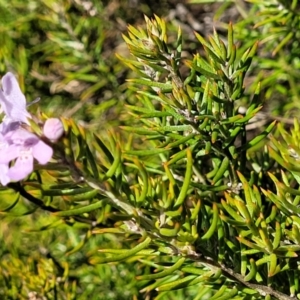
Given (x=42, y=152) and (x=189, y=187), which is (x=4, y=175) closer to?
(x=42, y=152)

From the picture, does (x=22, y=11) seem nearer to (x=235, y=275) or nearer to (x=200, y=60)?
(x=200, y=60)

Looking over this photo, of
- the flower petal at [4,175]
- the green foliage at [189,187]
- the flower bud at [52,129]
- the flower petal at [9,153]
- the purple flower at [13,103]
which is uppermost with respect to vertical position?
the purple flower at [13,103]

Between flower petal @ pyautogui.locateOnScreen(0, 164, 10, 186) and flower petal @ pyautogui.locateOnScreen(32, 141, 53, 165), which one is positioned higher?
flower petal @ pyautogui.locateOnScreen(32, 141, 53, 165)

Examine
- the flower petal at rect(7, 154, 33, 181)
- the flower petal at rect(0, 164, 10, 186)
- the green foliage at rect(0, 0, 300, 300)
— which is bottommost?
the green foliage at rect(0, 0, 300, 300)

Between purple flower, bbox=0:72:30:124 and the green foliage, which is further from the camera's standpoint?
the green foliage

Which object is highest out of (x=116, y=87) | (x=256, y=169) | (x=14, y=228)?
(x=256, y=169)

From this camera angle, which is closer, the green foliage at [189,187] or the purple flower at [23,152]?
the purple flower at [23,152]

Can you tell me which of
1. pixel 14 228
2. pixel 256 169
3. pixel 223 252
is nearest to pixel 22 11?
pixel 14 228
